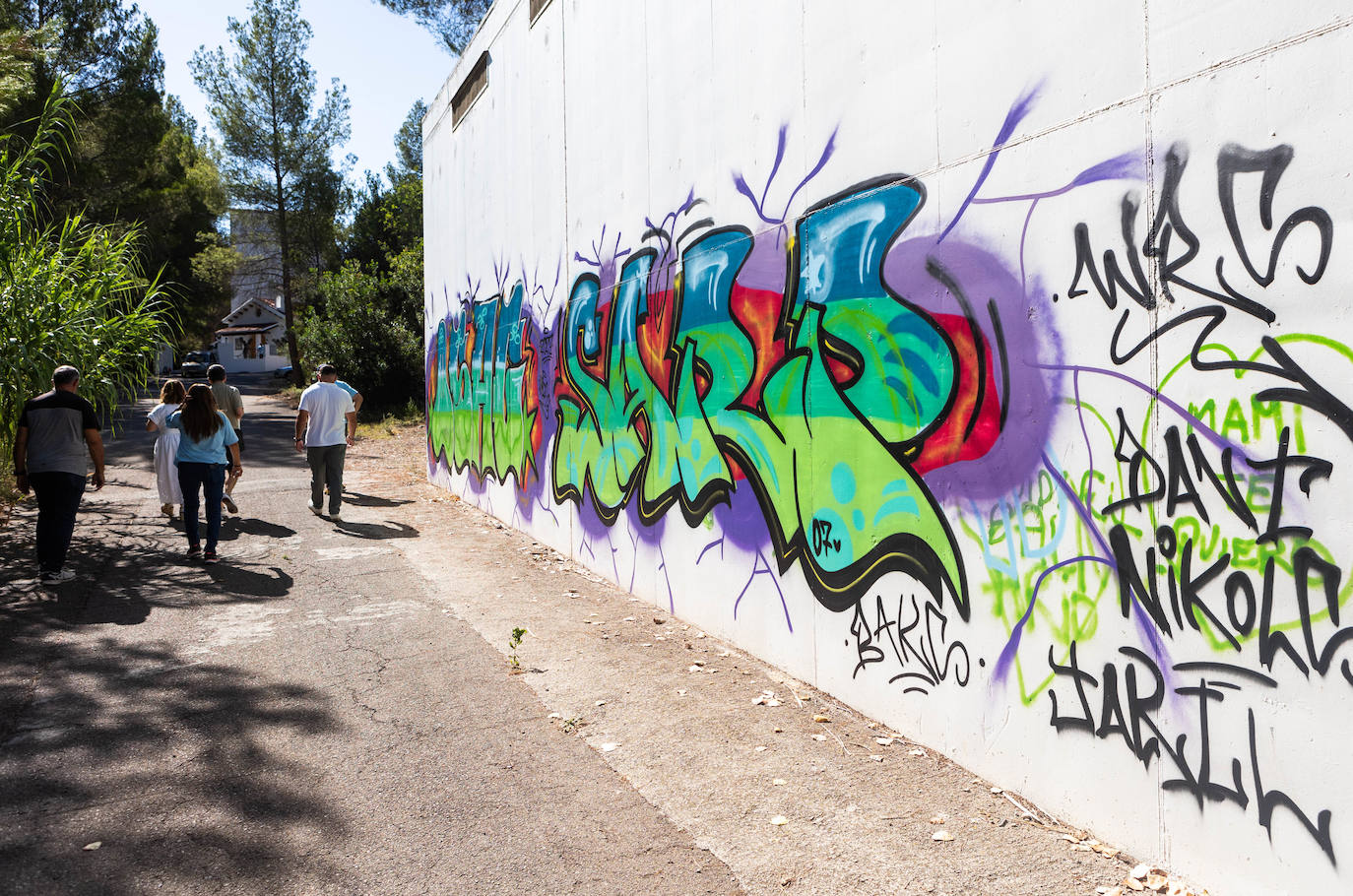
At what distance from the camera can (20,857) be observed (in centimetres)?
311

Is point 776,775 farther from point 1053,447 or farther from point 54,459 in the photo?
point 54,459

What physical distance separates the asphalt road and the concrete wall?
134 cm

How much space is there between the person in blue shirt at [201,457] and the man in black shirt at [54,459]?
0.74m

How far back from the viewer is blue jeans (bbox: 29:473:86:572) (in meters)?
7.11

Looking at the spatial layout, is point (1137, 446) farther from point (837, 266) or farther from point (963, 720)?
point (837, 266)

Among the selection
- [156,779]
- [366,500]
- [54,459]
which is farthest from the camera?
[366,500]

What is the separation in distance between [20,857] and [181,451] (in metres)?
5.43

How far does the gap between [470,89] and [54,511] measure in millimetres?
6909

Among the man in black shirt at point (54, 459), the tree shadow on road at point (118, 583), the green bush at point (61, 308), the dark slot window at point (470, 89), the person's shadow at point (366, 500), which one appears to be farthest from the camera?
the person's shadow at point (366, 500)

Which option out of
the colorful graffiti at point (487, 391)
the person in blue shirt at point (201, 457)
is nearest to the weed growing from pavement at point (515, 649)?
the colorful graffiti at point (487, 391)

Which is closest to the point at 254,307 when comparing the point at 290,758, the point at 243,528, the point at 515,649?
the point at 243,528

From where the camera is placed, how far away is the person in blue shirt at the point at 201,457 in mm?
7883

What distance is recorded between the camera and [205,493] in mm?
8023

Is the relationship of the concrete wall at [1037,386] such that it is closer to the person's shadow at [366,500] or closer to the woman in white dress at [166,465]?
the woman in white dress at [166,465]
